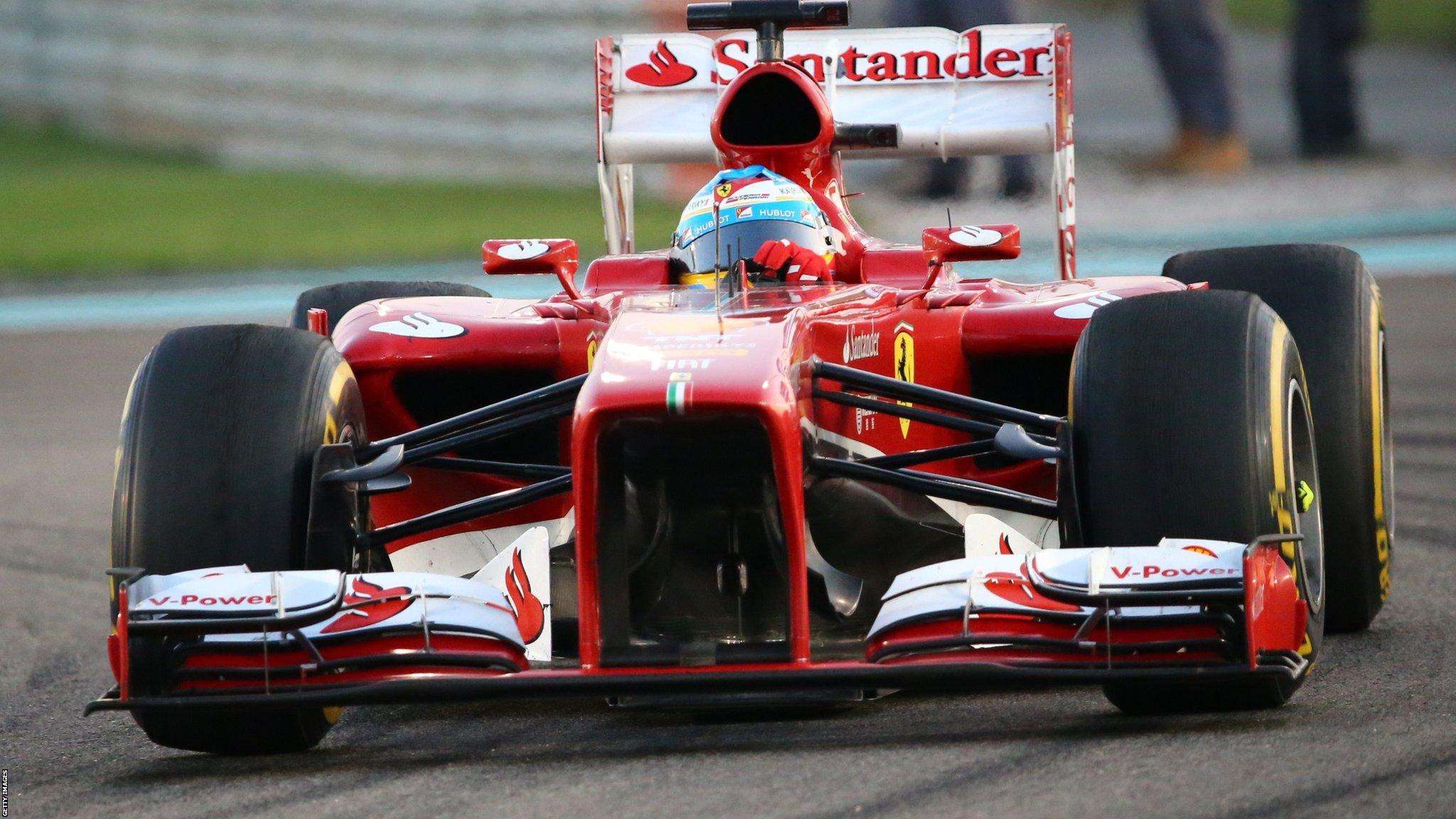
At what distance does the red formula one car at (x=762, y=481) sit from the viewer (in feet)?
15.4

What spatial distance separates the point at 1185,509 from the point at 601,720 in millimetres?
1494

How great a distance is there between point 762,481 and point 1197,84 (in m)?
15.0

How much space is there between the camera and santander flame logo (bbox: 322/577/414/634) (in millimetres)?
4773

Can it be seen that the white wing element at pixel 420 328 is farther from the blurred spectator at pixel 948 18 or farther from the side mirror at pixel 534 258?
the blurred spectator at pixel 948 18

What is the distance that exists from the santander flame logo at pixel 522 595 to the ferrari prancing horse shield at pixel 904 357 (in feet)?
3.83

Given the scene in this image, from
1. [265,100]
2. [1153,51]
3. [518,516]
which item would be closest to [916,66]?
[518,516]

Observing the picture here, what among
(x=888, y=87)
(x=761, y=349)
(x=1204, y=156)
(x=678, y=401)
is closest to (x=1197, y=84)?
(x=1204, y=156)

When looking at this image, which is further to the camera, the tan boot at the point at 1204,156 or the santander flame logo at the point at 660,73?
the tan boot at the point at 1204,156

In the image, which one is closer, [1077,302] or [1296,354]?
[1296,354]

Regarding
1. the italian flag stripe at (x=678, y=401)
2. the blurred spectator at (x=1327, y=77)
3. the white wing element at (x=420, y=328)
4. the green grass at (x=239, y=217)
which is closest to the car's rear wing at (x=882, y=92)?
the white wing element at (x=420, y=328)

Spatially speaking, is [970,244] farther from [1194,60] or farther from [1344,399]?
[1194,60]

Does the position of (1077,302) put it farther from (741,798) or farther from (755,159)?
(741,798)

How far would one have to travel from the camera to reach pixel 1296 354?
5430 millimetres

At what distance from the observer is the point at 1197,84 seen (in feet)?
62.8
